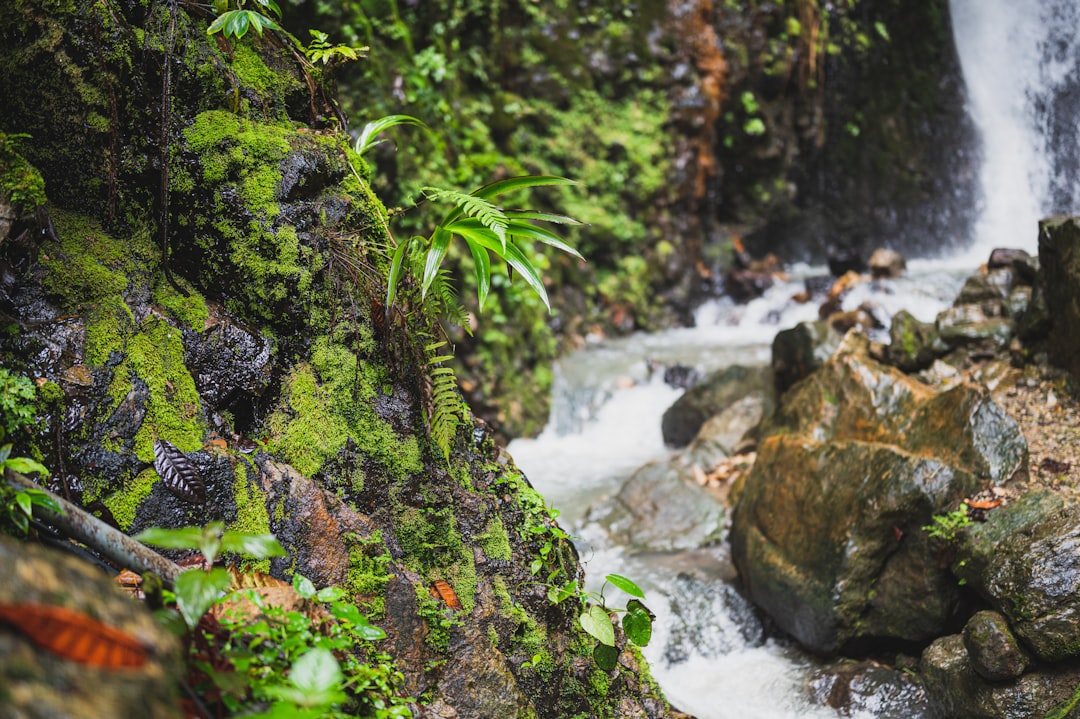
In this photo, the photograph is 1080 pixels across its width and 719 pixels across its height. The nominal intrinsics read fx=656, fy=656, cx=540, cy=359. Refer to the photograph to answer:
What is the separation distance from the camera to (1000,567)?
357cm

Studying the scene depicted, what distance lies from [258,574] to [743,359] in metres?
8.96

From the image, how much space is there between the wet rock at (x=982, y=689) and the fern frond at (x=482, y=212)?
3453 mm

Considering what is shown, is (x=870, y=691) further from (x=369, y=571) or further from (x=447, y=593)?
Answer: (x=369, y=571)

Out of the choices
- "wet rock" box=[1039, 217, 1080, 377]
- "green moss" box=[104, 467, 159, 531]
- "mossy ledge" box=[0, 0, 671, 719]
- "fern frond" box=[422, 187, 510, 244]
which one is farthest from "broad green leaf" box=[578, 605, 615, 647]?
"wet rock" box=[1039, 217, 1080, 377]

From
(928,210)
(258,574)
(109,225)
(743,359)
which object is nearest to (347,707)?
(258,574)

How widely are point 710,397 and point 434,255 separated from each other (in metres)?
6.35

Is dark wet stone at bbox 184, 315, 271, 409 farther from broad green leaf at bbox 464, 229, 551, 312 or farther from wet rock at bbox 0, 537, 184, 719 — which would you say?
wet rock at bbox 0, 537, 184, 719

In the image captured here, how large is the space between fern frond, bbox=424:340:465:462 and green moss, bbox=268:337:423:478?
143 millimetres

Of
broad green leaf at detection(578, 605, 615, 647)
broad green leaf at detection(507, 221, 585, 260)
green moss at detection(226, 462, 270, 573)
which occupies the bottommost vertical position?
broad green leaf at detection(578, 605, 615, 647)

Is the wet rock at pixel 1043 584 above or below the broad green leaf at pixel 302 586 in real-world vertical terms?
below

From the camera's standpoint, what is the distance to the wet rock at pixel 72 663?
818 mm

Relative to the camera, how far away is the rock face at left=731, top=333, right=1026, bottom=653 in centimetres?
420

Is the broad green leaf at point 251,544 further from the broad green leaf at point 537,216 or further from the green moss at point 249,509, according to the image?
the broad green leaf at point 537,216

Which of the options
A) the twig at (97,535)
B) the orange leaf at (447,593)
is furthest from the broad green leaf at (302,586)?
the orange leaf at (447,593)
